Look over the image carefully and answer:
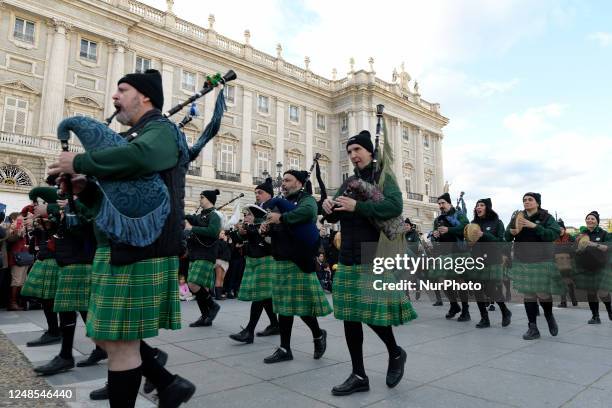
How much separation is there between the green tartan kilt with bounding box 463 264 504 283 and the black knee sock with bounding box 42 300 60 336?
6.42 metres

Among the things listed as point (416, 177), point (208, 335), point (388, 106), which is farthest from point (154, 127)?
point (416, 177)

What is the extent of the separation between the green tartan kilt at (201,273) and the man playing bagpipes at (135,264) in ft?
12.4

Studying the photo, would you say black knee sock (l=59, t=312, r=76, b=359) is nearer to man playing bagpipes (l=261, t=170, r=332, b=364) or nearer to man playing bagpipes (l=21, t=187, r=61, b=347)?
man playing bagpipes (l=21, t=187, r=61, b=347)

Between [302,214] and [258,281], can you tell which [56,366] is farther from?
[302,214]

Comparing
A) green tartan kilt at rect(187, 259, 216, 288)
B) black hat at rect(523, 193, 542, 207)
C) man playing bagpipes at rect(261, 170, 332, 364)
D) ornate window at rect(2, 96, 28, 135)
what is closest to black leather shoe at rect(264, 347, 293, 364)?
man playing bagpipes at rect(261, 170, 332, 364)

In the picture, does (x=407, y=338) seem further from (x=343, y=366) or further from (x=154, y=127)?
(x=154, y=127)

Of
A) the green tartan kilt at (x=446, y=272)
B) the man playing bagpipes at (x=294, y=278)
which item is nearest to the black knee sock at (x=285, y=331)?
the man playing bagpipes at (x=294, y=278)

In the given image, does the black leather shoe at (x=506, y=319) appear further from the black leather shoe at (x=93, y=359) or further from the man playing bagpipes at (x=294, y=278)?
the black leather shoe at (x=93, y=359)

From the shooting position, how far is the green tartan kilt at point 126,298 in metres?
2.09

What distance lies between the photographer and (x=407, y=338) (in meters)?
5.31

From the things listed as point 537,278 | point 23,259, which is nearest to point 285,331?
point 537,278

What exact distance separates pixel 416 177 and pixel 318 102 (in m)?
14.7

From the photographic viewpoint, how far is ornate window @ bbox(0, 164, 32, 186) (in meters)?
21.4

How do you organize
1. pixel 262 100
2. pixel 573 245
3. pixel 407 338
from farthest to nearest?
pixel 262 100 → pixel 573 245 → pixel 407 338
